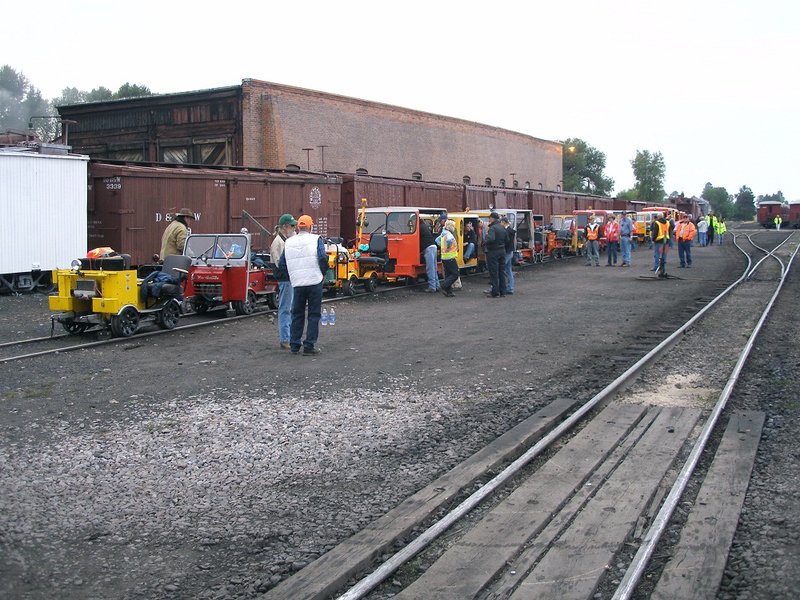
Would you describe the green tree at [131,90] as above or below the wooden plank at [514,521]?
above

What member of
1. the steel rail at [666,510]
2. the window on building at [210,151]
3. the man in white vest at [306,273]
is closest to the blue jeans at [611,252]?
the window on building at [210,151]

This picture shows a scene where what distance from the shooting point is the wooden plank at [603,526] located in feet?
14.0

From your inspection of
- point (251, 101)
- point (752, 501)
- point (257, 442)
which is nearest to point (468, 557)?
point (752, 501)

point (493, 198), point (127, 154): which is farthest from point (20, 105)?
Answer: point (493, 198)

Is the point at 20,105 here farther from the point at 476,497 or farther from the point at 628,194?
the point at 476,497

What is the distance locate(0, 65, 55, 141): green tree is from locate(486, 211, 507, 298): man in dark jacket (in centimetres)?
4897

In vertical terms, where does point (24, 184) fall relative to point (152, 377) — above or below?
above

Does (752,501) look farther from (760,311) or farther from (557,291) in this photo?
(557,291)

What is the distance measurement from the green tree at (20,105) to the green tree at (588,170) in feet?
223

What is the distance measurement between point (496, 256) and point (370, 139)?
84.9 feet

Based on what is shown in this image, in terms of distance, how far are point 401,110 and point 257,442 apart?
41.0 m

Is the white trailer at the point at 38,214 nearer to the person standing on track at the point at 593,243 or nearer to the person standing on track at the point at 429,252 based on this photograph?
the person standing on track at the point at 429,252

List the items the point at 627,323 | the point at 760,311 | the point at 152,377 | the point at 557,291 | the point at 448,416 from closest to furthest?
the point at 448,416 → the point at 152,377 → the point at 627,323 → the point at 760,311 → the point at 557,291

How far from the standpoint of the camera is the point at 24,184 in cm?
1900
